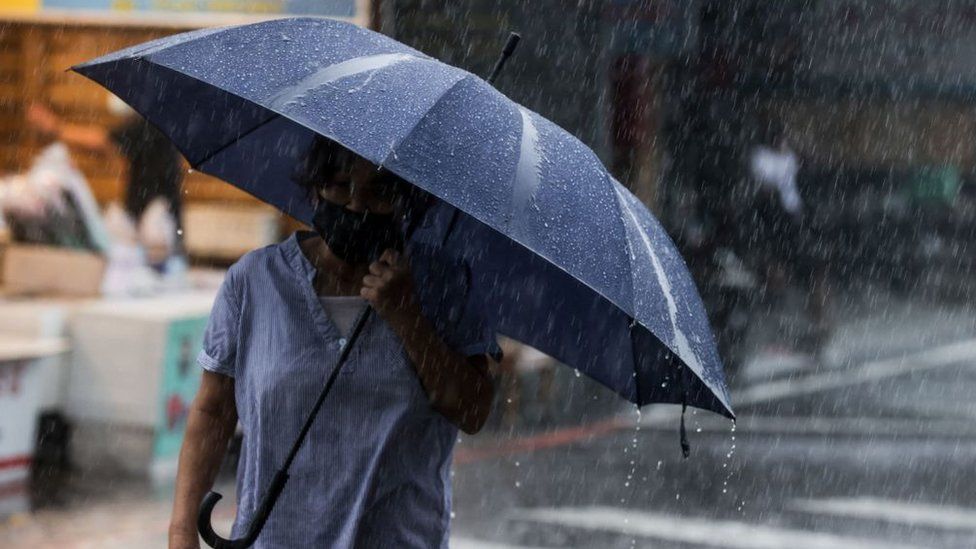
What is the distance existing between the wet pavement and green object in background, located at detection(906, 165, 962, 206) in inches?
398

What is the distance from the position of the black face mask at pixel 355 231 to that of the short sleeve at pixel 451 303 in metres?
0.11

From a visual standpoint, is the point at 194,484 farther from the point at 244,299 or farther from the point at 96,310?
the point at 96,310

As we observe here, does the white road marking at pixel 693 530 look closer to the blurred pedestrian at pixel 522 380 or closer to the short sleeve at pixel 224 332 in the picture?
the blurred pedestrian at pixel 522 380

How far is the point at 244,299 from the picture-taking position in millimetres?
2992

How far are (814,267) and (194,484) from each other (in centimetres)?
1607

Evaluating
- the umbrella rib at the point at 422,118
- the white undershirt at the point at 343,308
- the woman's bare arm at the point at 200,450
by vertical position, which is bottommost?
the woman's bare arm at the point at 200,450

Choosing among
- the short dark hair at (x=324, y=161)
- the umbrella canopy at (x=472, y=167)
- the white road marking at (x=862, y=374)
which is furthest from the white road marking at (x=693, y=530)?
the short dark hair at (x=324, y=161)

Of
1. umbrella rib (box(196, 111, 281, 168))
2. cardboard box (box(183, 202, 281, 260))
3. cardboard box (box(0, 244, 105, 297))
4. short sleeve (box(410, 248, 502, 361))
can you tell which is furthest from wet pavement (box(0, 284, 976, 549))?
short sleeve (box(410, 248, 502, 361))

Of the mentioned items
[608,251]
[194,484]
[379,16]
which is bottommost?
[379,16]

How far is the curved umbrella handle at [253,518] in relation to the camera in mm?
2842

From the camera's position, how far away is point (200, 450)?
10.2ft

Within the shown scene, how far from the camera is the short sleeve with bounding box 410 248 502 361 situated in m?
2.99

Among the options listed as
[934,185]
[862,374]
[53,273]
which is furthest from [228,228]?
[934,185]

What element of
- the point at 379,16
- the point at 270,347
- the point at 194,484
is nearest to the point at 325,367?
the point at 270,347
